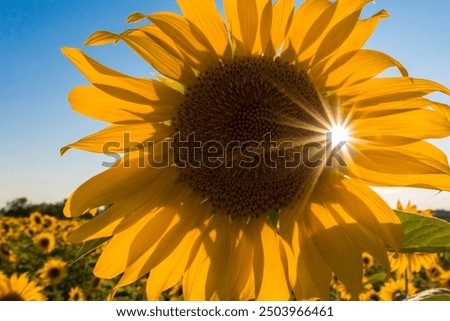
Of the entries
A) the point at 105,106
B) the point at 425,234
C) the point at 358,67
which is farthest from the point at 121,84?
the point at 425,234

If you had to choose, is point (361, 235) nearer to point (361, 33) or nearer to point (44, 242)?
point (361, 33)

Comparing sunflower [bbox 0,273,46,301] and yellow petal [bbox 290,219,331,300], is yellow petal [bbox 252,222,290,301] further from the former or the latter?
sunflower [bbox 0,273,46,301]

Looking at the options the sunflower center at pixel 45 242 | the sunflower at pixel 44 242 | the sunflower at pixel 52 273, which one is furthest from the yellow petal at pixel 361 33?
the sunflower center at pixel 45 242

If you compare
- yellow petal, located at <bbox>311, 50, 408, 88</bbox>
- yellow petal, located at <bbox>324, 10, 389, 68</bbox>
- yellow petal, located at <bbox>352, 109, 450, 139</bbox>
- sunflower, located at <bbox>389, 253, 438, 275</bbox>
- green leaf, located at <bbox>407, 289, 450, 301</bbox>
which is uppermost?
yellow petal, located at <bbox>324, 10, 389, 68</bbox>

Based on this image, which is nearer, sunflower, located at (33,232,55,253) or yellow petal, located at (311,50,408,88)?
yellow petal, located at (311,50,408,88)

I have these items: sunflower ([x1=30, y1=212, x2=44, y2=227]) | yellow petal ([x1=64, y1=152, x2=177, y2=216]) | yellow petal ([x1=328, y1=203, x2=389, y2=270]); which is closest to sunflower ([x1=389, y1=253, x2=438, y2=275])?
yellow petal ([x1=328, y1=203, x2=389, y2=270])

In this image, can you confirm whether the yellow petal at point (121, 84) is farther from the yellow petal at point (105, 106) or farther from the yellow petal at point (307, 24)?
the yellow petal at point (307, 24)

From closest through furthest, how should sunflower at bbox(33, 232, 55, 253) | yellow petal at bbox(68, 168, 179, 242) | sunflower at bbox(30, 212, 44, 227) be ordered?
1. yellow petal at bbox(68, 168, 179, 242)
2. sunflower at bbox(33, 232, 55, 253)
3. sunflower at bbox(30, 212, 44, 227)
